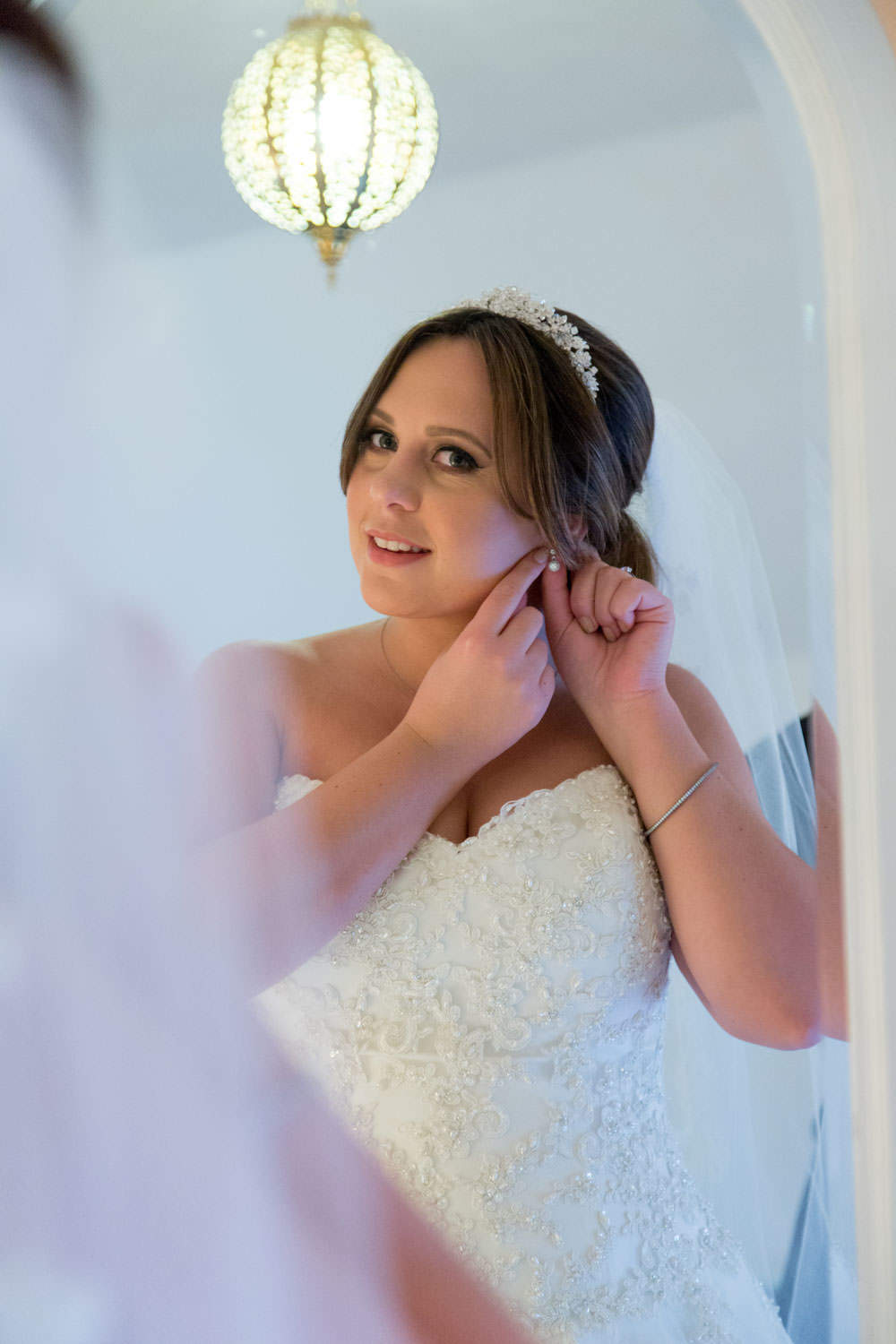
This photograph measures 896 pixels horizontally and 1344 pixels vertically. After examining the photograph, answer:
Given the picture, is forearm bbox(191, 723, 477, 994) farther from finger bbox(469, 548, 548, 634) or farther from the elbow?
the elbow

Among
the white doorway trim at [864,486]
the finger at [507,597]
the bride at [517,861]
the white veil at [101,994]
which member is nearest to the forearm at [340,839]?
the bride at [517,861]

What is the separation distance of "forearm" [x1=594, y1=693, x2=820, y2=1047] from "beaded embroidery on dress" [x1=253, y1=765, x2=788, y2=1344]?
0.05 m

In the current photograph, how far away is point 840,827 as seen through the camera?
2.72ft

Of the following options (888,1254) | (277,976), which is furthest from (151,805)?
(888,1254)

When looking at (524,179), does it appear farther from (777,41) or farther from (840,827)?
(840,827)

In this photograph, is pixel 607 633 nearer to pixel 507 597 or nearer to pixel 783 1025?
pixel 507 597

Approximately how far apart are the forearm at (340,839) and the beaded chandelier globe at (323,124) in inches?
21.5

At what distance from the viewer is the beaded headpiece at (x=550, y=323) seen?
4.17ft

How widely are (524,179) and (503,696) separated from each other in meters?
0.92

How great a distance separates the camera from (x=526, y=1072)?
3.63 ft

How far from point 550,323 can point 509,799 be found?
0.53 metres

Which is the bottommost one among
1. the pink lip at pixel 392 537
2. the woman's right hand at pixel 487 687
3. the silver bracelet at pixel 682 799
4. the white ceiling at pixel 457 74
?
the silver bracelet at pixel 682 799

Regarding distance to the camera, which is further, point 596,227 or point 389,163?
point 596,227

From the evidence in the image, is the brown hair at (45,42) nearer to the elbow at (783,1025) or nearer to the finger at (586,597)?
the finger at (586,597)
